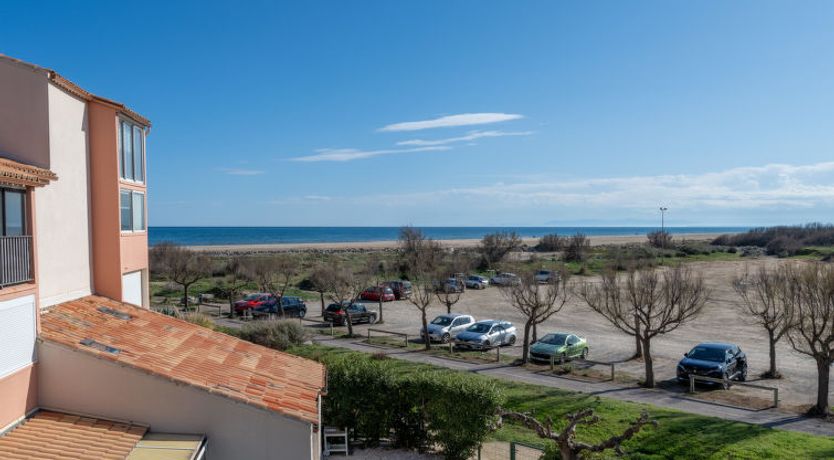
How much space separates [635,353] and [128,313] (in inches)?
869

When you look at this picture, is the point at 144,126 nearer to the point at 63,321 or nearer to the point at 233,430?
the point at 63,321

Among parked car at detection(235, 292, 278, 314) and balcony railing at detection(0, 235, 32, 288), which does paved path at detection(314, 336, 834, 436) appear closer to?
parked car at detection(235, 292, 278, 314)

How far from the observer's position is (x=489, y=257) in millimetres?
71750

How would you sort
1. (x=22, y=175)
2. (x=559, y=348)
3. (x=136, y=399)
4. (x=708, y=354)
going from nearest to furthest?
(x=22, y=175) < (x=136, y=399) < (x=708, y=354) < (x=559, y=348)

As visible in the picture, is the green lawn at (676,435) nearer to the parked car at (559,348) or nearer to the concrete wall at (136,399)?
the concrete wall at (136,399)

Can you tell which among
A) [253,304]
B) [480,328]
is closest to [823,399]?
[480,328]

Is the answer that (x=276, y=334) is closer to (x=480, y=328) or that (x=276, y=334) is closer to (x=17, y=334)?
(x=480, y=328)

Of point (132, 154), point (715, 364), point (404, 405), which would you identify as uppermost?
point (132, 154)

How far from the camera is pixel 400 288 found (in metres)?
47.8

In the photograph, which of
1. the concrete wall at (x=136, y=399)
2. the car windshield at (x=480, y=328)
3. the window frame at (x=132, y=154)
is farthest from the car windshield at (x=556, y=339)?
the concrete wall at (x=136, y=399)

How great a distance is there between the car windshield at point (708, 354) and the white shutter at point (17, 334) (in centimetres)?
2159

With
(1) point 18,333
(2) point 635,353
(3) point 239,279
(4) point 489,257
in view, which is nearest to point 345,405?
(1) point 18,333

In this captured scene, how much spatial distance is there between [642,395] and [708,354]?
4122 mm

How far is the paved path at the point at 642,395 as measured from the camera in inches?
693
